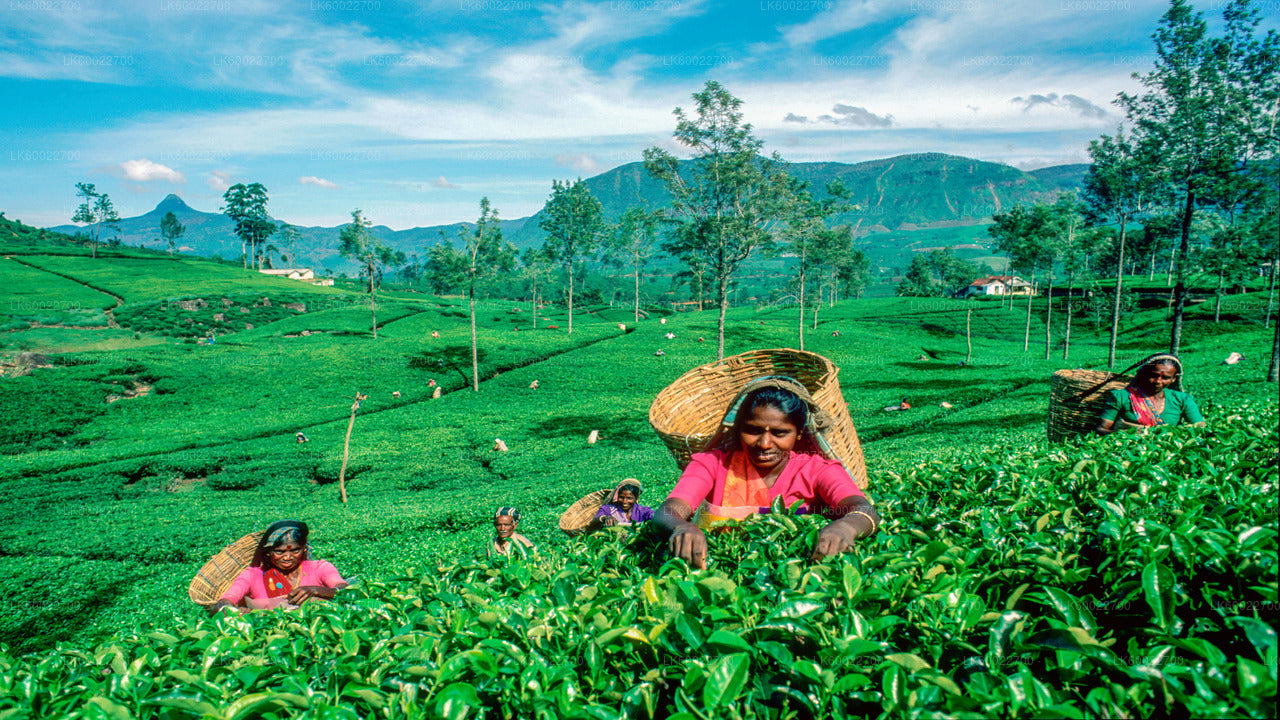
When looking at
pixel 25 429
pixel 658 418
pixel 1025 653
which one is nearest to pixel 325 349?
pixel 25 429

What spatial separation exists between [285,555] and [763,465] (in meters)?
5.10

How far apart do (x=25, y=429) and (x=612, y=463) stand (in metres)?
23.7

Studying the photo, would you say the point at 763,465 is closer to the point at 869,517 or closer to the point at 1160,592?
the point at 869,517

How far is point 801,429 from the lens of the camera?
3943 millimetres

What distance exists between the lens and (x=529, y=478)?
1773cm

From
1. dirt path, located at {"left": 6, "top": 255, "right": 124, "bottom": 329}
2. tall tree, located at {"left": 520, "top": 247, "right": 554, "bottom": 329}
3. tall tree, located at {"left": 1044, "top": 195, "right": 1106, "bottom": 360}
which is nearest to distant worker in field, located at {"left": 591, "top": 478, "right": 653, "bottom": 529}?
tall tree, located at {"left": 1044, "top": 195, "right": 1106, "bottom": 360}

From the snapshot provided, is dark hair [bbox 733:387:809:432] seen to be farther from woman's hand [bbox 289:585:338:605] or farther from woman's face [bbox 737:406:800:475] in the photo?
woman's hand [bbox 289:585:338:605]

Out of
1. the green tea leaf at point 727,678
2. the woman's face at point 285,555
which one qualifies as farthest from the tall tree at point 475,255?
the green tea leaf at point 727,678

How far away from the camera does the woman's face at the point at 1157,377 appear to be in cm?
602

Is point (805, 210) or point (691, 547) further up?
point (805, 210)

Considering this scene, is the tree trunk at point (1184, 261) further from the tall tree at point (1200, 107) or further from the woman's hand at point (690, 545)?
the woman's hand at point (690, 545)

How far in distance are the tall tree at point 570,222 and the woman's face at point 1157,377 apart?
45675 mm

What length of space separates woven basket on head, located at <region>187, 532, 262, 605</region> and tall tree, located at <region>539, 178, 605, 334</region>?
42819mm

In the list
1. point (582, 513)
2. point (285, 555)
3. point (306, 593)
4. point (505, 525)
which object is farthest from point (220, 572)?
point (582, 513)
